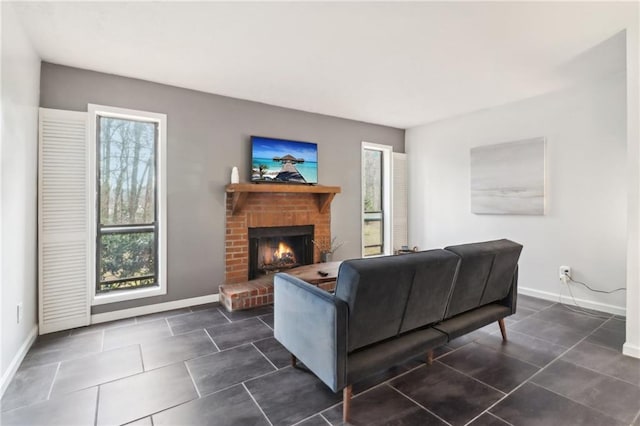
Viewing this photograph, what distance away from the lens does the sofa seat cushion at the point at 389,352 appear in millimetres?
1709

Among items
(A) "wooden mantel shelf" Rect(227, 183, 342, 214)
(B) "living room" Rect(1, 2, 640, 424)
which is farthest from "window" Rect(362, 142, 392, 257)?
(A) "wooden mantel shelf" Rect(227, 183, 342, 214)

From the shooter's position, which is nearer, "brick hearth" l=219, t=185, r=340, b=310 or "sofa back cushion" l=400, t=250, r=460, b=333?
"sofa back cushion" l=400, t=250, r=460, b=333

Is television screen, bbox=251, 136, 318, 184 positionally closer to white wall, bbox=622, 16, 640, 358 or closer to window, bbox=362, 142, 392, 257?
window, bbox=362, 142, 392, 257

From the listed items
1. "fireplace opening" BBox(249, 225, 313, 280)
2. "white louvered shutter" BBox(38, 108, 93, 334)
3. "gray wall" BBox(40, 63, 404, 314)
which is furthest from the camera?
"fireplace opening" BBox(249, 225, 313, 280)

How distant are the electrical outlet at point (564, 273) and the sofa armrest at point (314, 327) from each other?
338 cm

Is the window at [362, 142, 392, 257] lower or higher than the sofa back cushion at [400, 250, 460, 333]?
higher

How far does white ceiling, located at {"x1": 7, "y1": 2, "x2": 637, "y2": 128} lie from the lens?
2.14m

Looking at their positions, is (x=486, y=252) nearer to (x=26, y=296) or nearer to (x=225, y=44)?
(x=225, y=44)

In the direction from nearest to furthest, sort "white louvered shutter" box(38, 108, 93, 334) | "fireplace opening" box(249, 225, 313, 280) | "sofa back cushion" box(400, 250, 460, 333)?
"sofa back cushion" box(400, 250, 460, 333), "white louvered shutter" box(38, 108, 93, 334), "fireplace opening" box(249, 225, 313, 280)

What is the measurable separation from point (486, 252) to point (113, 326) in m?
3.44

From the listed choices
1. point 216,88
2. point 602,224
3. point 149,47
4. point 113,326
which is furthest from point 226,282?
point 602,224

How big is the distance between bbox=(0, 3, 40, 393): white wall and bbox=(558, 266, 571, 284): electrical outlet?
516 cm

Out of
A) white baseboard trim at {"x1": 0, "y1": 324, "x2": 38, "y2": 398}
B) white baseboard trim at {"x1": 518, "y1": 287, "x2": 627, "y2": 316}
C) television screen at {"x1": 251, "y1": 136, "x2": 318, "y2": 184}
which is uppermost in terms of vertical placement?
television screen at {"x1": 251, "y1": 136, "x2": 318, "y2": 184}

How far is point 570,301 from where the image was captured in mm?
3572
